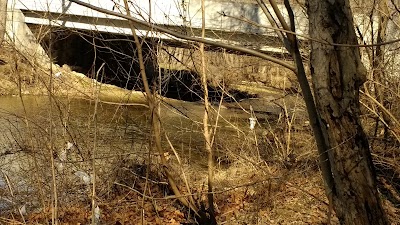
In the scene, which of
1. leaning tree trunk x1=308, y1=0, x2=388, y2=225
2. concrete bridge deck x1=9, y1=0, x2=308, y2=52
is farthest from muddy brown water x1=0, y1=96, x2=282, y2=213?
leaning tree trunk x1=308, y1=0, x2=388, y2=225

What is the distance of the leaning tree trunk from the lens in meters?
3.08

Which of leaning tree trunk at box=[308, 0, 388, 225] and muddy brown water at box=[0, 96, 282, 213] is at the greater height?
leaning tree trunk at box=[308, 0, 388, 225]

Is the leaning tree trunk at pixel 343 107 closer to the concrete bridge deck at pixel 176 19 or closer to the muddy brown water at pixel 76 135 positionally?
the concrete bridge deck at pixel 176 19

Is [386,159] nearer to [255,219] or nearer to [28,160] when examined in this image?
[255,219]

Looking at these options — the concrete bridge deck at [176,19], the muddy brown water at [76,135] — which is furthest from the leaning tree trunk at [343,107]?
the muddy brown water at [76,135]

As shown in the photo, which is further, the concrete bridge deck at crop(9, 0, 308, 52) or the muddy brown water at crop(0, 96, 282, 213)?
the concrete bridge deck at crop(9, 0, 308, 52)

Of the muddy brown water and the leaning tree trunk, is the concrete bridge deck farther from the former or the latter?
the leaning tree trunk

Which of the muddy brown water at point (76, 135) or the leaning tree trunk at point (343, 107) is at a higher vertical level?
the leaning tree trunk at point (343, 107)

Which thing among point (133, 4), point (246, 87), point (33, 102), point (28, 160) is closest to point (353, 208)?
point (133, 4)

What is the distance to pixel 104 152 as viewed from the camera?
6770mm

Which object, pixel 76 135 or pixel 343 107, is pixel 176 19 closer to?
pixel 76 135

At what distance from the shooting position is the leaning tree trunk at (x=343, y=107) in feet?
Result: 10.1

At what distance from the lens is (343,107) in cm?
313

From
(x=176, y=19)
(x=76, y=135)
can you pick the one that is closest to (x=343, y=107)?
(x=76, y=135)
